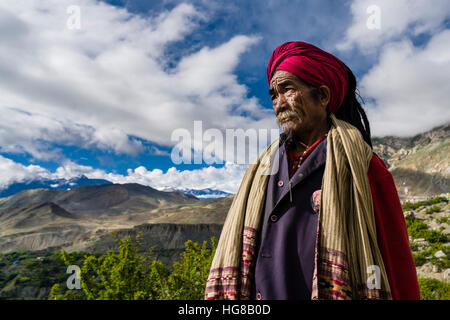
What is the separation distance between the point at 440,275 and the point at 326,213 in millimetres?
9074

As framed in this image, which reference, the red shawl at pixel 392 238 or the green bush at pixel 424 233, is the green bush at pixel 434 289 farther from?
the red shawl at pixel 392 238

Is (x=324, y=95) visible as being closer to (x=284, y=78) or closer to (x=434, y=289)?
(x=284, y=78)

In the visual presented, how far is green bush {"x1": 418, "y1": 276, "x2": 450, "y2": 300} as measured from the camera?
5.89 metres

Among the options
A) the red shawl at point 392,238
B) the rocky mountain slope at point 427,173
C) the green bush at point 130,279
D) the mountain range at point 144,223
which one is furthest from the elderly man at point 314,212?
the rocky mountain slope at point 427,173

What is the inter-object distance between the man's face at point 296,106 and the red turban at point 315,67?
6cm

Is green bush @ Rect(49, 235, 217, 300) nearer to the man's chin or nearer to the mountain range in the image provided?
the man's chin

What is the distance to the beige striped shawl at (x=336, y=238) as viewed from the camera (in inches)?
49.0

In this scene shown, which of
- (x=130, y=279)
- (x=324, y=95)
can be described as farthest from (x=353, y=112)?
(x=130, y=279)

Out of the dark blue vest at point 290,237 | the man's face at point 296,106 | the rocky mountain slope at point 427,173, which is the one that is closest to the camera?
the dark blue vest at point 290,237

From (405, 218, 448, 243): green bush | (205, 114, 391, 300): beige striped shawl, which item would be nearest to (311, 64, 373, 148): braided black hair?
(205, 114, 391, 300): beige striped shawl

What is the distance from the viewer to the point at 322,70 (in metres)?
1.66
